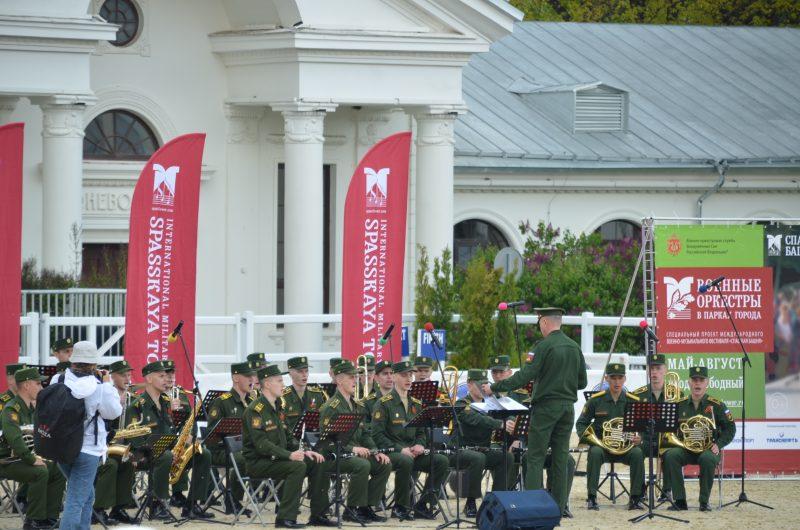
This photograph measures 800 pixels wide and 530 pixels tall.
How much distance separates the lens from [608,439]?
2142cm

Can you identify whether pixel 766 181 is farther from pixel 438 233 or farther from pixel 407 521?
pixel 407 521

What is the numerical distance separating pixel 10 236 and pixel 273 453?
17.5 ft

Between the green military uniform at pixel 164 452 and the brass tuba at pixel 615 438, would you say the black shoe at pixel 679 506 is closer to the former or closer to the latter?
the brass tuba at pixel 615 438

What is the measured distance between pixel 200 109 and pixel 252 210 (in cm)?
195

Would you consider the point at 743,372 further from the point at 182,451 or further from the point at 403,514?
the point at 182,451

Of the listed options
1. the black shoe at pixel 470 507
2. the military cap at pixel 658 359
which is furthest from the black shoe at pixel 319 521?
the military cap at pixel 658 359

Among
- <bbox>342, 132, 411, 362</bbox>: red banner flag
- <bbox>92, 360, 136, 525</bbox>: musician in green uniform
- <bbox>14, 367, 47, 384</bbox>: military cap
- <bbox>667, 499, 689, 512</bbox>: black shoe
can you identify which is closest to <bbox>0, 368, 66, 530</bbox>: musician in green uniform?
<bbox>14, 367, 47, 384</bbox>: military cap

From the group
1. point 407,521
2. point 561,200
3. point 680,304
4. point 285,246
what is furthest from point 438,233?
point 407,521

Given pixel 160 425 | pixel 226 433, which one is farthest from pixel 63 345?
pixel 226 433

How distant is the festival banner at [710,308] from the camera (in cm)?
2305

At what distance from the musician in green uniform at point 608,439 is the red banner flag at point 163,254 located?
5415 mm

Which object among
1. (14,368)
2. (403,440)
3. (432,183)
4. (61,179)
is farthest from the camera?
(432,183)

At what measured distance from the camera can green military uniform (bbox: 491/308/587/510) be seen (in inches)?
750

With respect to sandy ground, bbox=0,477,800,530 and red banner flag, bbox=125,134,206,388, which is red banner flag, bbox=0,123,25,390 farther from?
sandy ground, bbox=0,477,800,530
